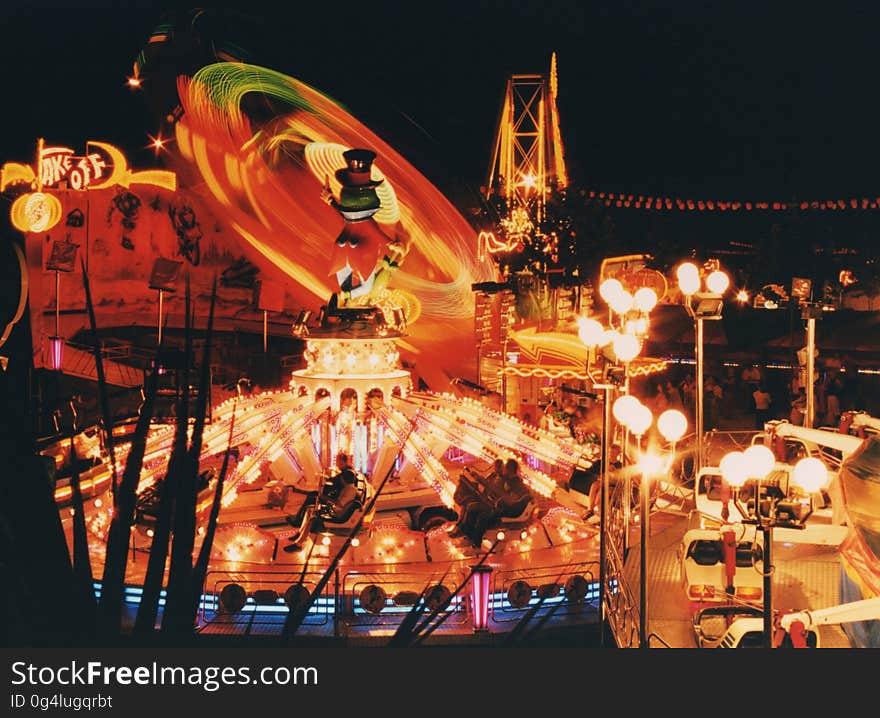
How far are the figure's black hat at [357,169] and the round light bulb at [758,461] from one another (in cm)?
837

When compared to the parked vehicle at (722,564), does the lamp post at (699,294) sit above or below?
above

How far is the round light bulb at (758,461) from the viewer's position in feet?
18.9

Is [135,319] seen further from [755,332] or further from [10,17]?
[10,17]

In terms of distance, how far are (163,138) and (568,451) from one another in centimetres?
1434

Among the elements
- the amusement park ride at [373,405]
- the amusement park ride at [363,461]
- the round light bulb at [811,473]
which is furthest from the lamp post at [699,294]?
the round light bulb at [811,473]

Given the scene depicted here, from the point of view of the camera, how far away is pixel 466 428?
Result: 42.8ft

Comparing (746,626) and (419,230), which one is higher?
(419,230)

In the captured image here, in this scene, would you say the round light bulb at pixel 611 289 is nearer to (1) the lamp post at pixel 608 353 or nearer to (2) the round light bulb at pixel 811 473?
(1) the lamp post at pixel 608 353

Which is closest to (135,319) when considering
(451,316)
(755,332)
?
(451,316)

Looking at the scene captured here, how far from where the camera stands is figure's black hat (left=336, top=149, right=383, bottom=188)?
1277cm

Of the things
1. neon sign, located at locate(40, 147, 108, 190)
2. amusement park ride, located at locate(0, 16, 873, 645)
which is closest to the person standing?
amusement park ride, located at locate(0, 16, 873, 645)

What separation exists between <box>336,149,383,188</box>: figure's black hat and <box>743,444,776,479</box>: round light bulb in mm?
8367

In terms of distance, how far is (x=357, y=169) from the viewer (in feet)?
42.2

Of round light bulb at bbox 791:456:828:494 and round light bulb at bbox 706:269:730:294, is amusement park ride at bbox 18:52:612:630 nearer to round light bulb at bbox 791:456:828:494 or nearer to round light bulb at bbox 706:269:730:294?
round light bulb at bbox 706:269:730:294
